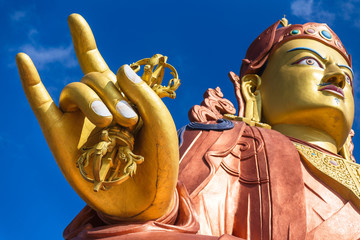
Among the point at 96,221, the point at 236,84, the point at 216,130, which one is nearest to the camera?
the point at 96,221

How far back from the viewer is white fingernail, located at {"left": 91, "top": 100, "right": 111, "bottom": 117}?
2.31m

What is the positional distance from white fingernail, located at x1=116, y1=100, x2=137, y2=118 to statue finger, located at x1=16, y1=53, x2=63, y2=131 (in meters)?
0.44

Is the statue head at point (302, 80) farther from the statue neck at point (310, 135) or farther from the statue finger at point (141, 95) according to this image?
the statue finger at point (141, 95)

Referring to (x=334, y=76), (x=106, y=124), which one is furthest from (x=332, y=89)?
(x=106, y=124)

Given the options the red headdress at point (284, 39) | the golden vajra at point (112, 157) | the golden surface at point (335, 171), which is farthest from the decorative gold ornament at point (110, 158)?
the red headdress at point (284, 39)

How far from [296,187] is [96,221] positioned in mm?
1359

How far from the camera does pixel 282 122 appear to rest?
4.84m

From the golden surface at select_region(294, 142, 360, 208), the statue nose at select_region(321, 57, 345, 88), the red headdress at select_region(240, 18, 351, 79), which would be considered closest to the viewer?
the golden surface at select_region(294, 142, 360, 208)

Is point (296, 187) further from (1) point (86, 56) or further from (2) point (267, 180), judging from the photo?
(1) point (86, 56)

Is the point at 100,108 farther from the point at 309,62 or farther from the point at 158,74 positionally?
the point at 309,62

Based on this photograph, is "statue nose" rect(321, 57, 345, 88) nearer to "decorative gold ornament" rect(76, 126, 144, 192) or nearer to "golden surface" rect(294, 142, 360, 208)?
"golden surface" rect(294, 142, 360, 208)

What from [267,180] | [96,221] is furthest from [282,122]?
[96,221]

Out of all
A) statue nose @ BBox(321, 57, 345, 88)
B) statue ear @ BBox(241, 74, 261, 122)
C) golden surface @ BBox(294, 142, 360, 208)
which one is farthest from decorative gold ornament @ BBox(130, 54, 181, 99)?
statue nose @ BBox(321, 57, 345, 88)

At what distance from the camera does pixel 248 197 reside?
3.52m
